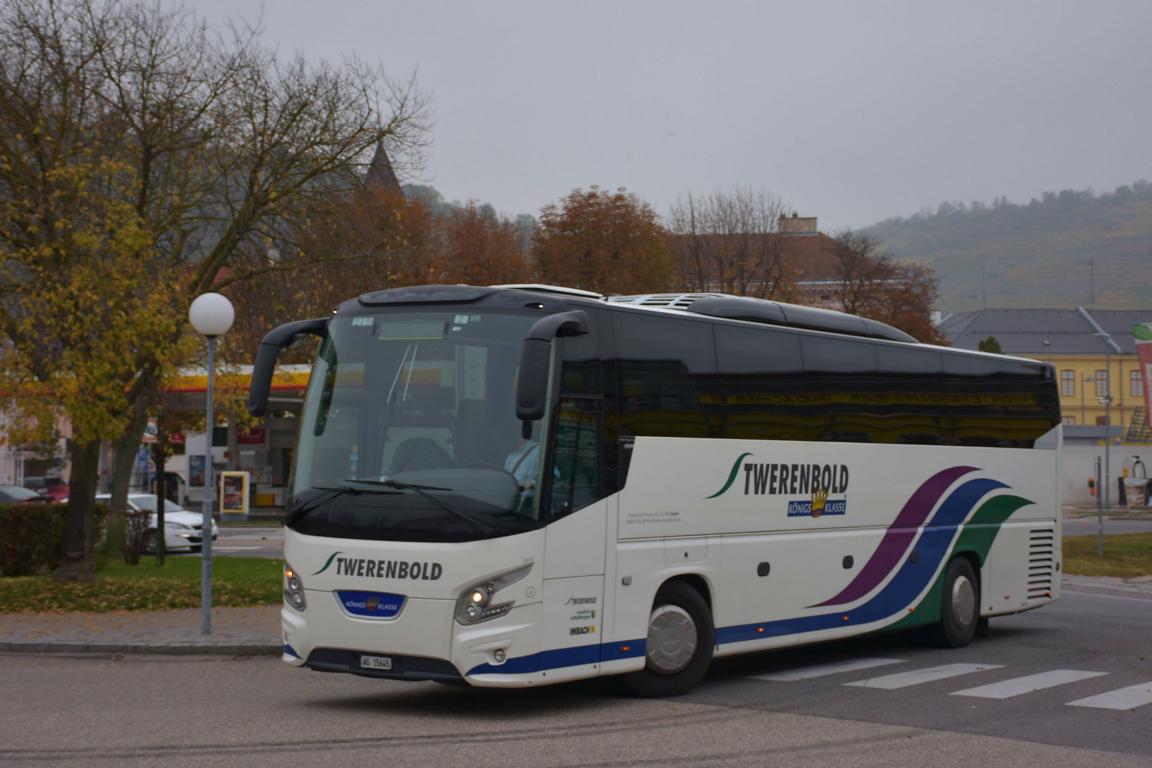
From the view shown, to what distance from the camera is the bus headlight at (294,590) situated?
11273mm

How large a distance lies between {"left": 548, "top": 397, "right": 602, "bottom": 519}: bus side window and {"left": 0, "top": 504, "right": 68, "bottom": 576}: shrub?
15.5 m

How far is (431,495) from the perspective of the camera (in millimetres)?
10812

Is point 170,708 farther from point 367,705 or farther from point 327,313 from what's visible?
point 327,313

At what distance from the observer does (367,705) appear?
11.6 metres

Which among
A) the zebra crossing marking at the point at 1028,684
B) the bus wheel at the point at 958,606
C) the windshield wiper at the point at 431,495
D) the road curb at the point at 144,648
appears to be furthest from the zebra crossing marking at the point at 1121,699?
the road curb at the point at 144,648

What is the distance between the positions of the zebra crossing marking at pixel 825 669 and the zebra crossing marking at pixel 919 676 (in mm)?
531

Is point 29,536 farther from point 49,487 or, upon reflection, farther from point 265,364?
point 49,487

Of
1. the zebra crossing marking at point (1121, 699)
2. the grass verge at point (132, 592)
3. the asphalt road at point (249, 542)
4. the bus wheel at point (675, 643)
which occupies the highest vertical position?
the bus wheel at point (675, 643)

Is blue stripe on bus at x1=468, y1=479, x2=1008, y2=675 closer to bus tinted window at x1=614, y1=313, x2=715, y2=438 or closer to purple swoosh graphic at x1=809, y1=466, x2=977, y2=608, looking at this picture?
purple swoosh graphic at x1=809, y1=466, x2=977, y2=608

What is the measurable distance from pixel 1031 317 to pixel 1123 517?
213 ft

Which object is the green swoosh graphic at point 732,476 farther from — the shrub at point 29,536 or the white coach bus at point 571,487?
the shrub at point 29,536

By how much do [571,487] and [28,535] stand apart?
1619cm

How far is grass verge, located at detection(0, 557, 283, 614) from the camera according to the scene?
20094 millimetres

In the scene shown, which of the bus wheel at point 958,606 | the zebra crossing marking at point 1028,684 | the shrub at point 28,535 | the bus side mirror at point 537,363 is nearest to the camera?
the bus side mirror at point 537,363
